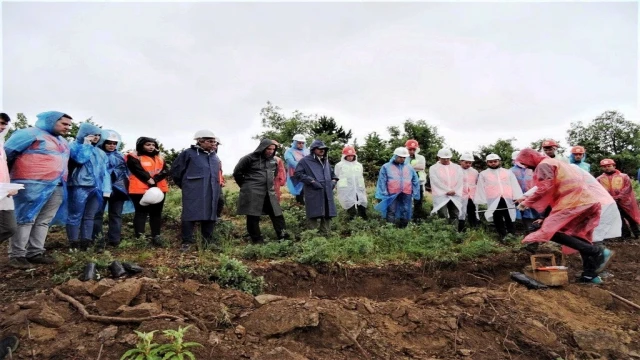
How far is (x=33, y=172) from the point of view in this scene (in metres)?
4.30

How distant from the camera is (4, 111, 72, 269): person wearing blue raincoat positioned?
13.7 ft

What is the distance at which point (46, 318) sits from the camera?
283cm

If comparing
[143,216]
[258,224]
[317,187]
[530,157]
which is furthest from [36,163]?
[530,157]

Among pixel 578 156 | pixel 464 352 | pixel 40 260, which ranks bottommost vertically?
pixel 464 352

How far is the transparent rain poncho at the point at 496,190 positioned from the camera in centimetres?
684

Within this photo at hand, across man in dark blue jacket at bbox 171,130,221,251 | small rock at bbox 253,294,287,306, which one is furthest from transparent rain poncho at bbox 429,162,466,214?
small rock at bbox 253,294,287,306

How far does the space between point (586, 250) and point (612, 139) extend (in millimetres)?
23230

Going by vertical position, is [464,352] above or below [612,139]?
below

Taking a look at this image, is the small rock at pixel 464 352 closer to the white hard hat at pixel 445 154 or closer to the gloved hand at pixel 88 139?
the white hard hat at pixel 445 154

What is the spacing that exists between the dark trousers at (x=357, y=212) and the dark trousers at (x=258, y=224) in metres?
2.01

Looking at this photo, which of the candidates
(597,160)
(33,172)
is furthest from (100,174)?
(597,160)

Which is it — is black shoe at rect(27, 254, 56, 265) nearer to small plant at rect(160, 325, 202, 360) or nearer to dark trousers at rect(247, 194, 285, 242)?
dark trousers at rect(247, 194, 285, 242)

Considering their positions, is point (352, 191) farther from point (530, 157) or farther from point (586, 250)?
point (586, 250)

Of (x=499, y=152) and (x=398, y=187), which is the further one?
(x=499, y=152)
